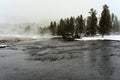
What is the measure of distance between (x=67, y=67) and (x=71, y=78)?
542 cm

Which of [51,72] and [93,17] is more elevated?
[93,17]

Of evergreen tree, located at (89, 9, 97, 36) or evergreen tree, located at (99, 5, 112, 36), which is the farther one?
evergreen tree, located at (89, 9, 97, 36)

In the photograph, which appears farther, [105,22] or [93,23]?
[93,23]

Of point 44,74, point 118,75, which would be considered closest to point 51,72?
point 44,74

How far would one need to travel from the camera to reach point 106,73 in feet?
70.8

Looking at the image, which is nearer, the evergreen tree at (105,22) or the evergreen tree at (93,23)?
the evergreen tree at (105,22)

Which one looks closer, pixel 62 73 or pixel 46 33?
pixel 62 73

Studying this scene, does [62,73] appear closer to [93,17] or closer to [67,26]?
[93,17]

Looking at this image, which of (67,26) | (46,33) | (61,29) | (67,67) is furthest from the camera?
(46,33)

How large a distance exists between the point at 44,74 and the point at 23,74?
7.98ft

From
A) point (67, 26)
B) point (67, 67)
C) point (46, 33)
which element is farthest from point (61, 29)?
point (67, 67)

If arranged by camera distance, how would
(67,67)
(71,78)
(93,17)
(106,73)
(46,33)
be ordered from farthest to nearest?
(46,33) → (93,17) → (67,67) → (106,73) → (71,78)

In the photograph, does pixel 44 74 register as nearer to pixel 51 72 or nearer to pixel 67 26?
pixel 51 72

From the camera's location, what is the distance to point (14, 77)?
21.0m
